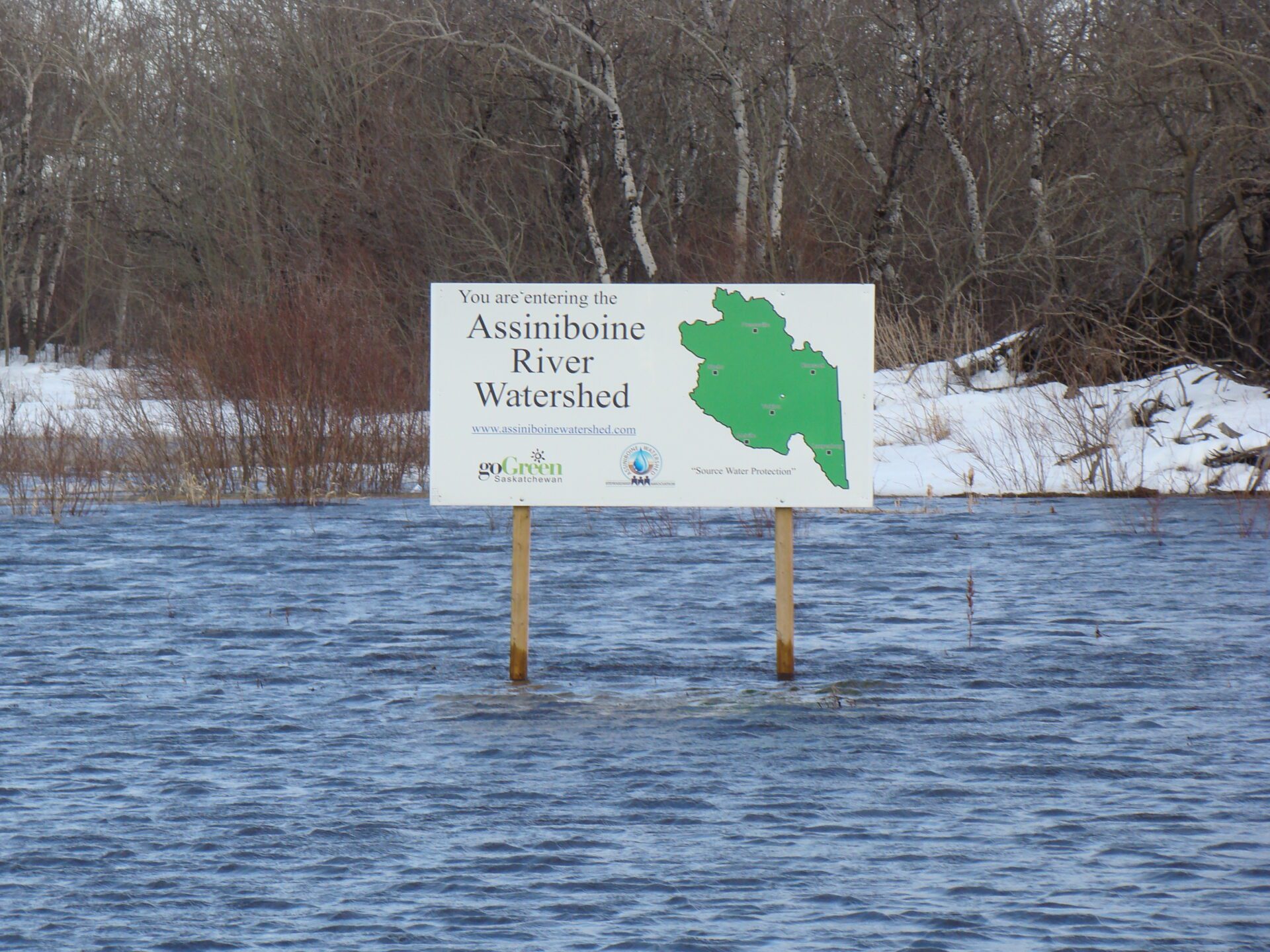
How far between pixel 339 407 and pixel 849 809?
47.5 feet

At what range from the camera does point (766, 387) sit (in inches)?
377

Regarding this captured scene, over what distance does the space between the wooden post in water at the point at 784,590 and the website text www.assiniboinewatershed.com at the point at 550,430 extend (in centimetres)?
92

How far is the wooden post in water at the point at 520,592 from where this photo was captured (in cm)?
985

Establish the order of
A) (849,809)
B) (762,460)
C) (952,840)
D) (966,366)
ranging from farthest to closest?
(966,366) → (762,460) → (849,809) → (952,840)

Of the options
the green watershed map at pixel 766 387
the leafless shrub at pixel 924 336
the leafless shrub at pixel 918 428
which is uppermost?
the leafless shrub at pixel 924 336

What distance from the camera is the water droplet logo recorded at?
952 cm

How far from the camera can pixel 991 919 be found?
19.2 ft

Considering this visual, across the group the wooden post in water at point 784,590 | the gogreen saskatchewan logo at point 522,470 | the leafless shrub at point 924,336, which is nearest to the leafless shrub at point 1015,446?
the leafless shrub at point 924,336

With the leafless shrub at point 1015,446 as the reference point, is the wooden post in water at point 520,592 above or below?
below

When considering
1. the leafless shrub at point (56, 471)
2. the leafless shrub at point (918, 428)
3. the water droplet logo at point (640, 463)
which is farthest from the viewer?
the leafless shrub at point (918, 428)

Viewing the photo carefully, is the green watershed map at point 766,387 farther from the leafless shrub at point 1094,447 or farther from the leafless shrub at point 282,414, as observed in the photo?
the leafless shrub at point 1094,447

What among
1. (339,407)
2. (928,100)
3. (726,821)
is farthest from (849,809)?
(928,100)

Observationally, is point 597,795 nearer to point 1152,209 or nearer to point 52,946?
point 52,946

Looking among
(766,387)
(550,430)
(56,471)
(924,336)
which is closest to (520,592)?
(550,430)
